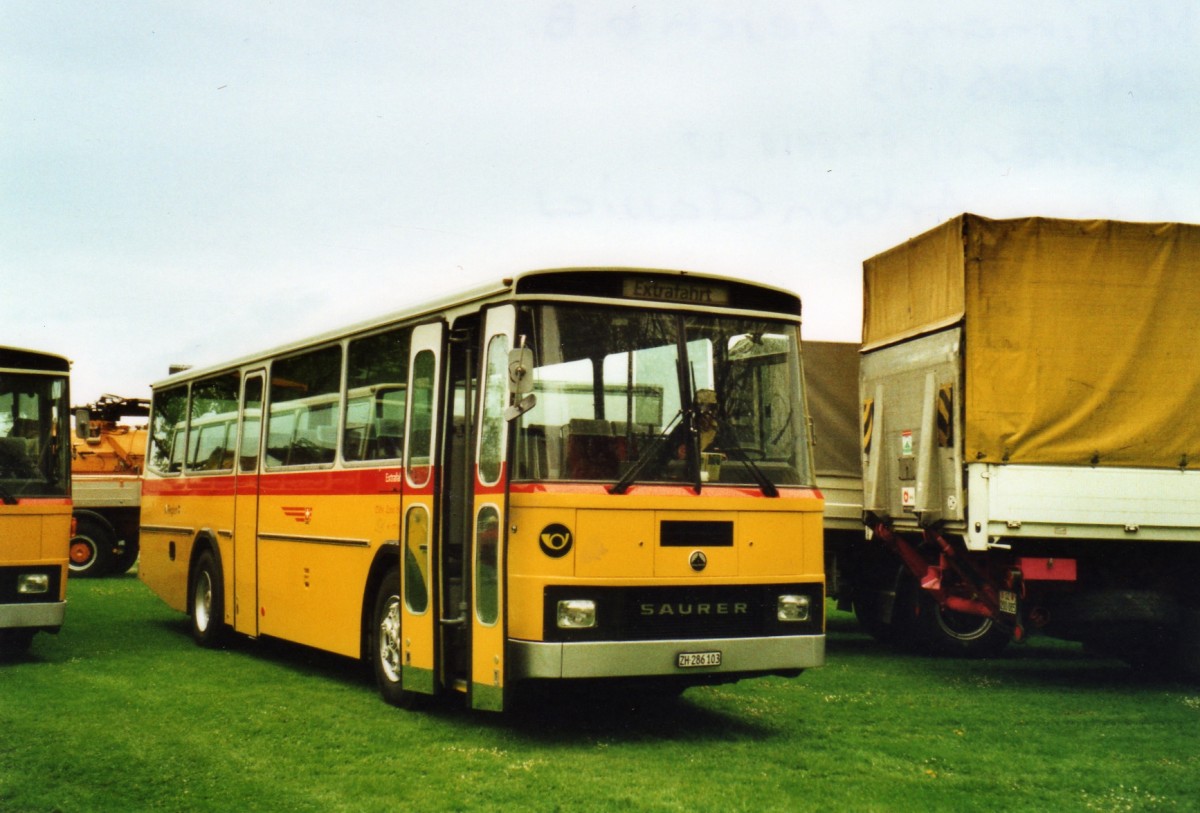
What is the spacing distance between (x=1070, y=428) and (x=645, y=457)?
5025mm

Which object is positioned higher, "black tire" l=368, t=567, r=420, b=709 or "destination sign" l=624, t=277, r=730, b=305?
"destination sign" l=624, t=277, r=730, b=305

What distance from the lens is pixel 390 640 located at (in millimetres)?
10727

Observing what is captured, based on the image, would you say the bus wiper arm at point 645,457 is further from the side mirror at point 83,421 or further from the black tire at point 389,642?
the side mirror at point 83,421

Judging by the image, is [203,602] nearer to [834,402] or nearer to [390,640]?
[390,640]

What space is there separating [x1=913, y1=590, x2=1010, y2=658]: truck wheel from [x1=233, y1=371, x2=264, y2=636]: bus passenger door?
6840mm

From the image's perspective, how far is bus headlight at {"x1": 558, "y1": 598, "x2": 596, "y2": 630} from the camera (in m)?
8.73

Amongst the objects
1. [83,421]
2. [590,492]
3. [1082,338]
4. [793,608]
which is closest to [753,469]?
[793,608]

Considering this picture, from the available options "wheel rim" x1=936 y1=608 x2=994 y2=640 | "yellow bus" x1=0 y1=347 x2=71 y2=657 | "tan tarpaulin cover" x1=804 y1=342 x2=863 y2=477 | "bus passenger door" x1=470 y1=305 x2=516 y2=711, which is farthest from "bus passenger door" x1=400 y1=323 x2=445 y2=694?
"wheel rim" x1=936 y1=608 x2=994 y2=640

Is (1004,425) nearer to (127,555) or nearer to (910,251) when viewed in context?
(910,251)

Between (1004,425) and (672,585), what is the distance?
4579 mm

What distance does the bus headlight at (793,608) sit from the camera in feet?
31.1

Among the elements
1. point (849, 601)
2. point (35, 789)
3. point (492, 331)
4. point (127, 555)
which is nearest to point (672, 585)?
point (492, 331)

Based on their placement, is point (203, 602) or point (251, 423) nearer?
point (251, 423)

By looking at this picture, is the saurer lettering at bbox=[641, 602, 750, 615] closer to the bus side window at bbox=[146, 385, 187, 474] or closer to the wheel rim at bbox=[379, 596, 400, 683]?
the wheel rim at bbox=[379, 596, 400, 683]
